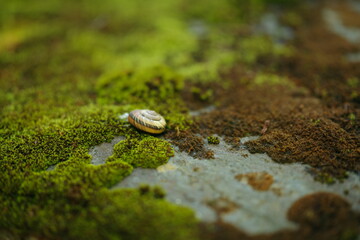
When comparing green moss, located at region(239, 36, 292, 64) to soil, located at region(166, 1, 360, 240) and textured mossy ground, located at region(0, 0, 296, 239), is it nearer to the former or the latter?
textured mossy ground, located at region(0, 0, 296, 239)

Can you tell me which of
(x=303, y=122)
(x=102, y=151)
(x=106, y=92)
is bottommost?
(x=102, y=151)

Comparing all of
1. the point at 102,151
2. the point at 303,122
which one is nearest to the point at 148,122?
the point at 102,151

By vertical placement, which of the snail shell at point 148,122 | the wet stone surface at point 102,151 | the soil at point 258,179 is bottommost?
the wet stone surface at point 102,151

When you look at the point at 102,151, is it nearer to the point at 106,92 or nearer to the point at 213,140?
the point at 213,140

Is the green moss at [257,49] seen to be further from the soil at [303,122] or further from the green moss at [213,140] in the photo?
the green moss at [213,140]

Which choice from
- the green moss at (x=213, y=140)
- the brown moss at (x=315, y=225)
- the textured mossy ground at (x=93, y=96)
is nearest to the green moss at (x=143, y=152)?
the textured mossy ground at (x=93, y=96)
